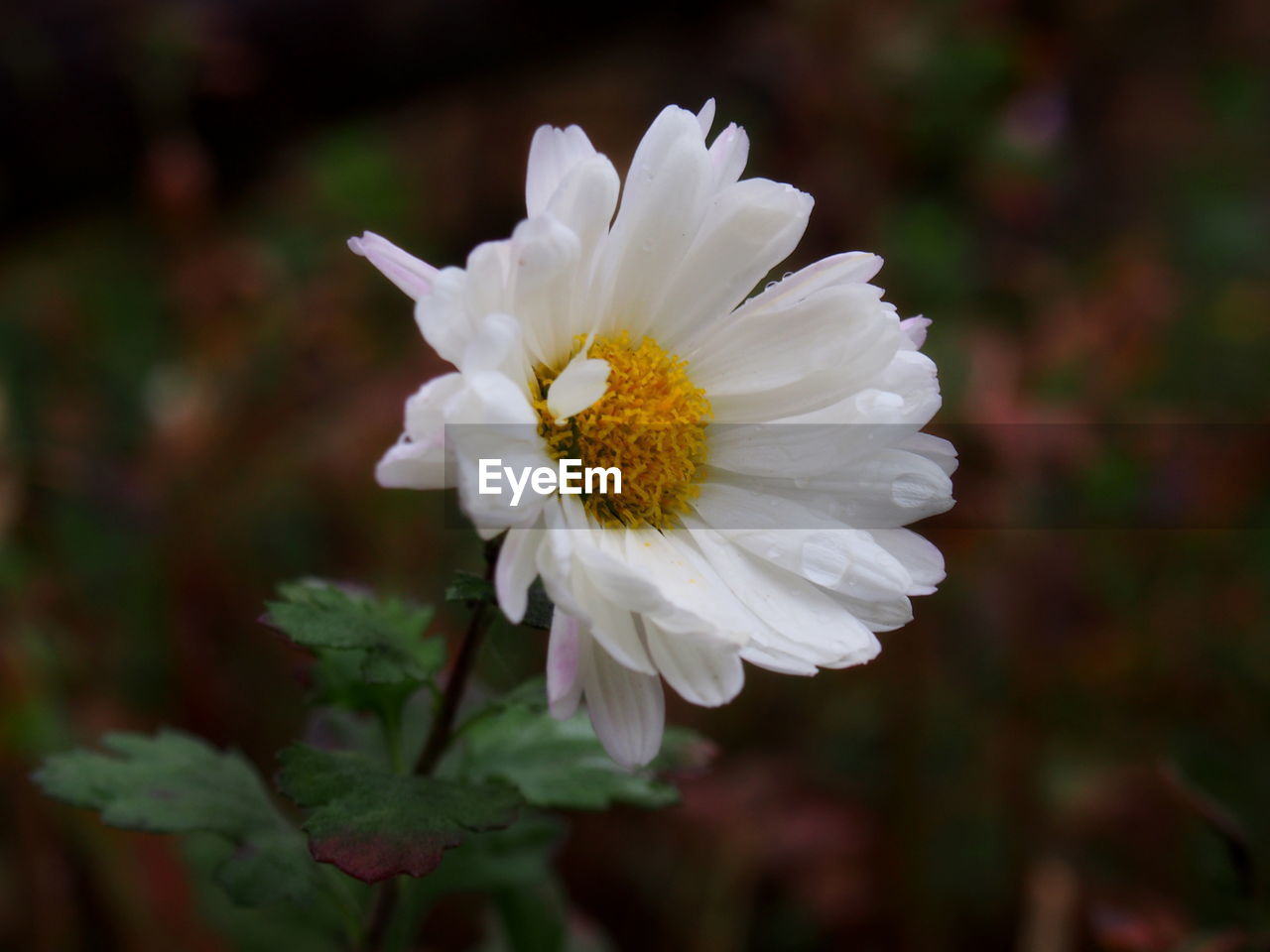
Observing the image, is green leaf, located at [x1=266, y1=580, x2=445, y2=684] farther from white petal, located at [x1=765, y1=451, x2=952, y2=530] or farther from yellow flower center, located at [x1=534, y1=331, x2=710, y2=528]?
white petal, located at [x1=765, y1=451, x2=952, y2=530]

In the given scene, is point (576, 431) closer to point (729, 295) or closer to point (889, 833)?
point (729, 295)

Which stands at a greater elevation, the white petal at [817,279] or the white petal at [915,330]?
the white petal at [817,279]

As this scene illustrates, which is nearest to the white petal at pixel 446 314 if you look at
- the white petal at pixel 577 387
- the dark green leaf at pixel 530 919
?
the white petal at pixel 577 387

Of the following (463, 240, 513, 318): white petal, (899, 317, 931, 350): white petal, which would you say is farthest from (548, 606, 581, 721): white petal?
(899, 317, 931, 350): white petal

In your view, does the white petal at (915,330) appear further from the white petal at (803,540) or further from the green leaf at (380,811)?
the green leaf at (380,811)

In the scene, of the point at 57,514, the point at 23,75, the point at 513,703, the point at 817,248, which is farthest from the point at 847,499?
the point at 23,75

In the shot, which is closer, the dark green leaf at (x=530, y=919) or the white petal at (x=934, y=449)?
the white petal at (x=934, y=449)
